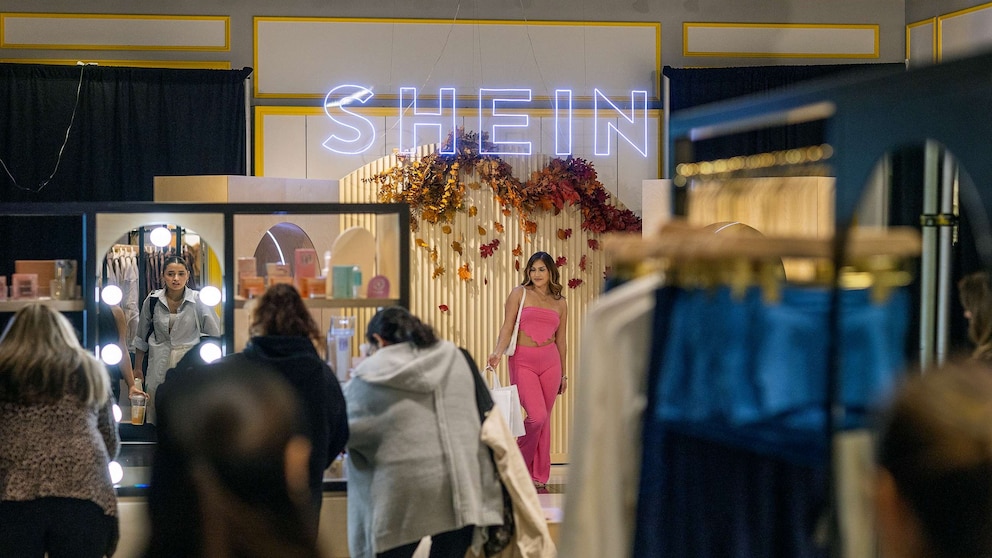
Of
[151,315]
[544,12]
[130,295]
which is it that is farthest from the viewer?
[544,12]

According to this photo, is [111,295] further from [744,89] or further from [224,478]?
[744,89]

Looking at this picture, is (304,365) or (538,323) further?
(538,323)

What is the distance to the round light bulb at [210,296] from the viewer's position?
5715 millimetres

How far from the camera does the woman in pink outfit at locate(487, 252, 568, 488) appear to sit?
22.0ft

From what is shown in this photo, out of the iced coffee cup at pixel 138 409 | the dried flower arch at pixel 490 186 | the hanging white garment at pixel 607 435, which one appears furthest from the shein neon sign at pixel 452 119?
the hanging white garment at pixel 607 435

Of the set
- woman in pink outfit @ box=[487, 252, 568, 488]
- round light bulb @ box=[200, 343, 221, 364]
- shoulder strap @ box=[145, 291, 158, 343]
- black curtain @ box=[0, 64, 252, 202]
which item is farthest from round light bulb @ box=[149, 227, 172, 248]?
woman in pink outfit @ box=[487, 252, 568, 488]

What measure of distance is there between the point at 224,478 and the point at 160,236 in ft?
10.2

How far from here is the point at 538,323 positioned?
6.69 meters

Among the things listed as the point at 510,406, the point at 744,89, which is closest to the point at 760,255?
the point at 510,406

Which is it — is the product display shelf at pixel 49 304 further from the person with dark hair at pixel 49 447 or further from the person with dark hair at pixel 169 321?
the person with dark hair at pixel 169 321

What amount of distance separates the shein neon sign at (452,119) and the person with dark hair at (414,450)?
4.25 meters

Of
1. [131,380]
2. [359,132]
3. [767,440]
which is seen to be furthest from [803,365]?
[359,132]

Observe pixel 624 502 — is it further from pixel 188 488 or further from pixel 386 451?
pixel 386 451

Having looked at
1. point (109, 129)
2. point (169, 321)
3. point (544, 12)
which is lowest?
point (169, 321)
